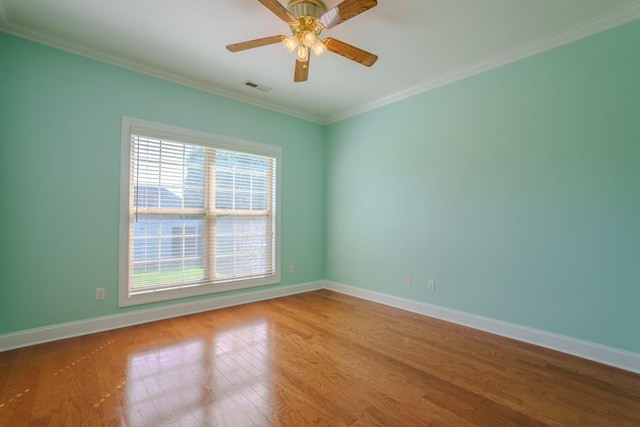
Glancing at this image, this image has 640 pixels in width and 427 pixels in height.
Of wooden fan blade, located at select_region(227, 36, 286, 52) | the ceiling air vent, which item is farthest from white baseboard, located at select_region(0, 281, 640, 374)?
wooden fan blade, located at select_region(227, 36, 286, 52)

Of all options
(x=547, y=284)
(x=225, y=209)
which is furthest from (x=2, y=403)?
(x=547, y=284)

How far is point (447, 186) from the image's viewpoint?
133 inches

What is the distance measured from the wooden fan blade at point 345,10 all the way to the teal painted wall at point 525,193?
1919 mm

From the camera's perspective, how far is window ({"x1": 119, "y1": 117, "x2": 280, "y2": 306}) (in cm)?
312

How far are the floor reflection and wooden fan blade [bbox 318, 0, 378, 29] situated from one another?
8.48 feet

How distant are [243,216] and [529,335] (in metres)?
3.50

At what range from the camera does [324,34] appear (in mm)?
2631

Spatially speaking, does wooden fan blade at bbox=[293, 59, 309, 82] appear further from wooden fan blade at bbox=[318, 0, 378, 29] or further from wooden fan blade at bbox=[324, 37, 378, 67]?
wooden fan blade at bbox=[318, 0, 378, 29]

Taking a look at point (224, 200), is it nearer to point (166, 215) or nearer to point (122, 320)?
point (166, 215)

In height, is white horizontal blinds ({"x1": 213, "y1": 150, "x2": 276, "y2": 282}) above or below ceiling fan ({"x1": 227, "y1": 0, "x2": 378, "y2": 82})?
below

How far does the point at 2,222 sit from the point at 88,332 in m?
1.24

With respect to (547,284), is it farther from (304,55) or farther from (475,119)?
(304,55)

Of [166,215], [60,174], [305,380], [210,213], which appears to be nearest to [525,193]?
[305,380]

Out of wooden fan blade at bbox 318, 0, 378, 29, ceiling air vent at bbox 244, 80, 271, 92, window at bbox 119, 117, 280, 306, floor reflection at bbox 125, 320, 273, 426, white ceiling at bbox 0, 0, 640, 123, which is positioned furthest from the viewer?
ceiling air vent at bbox 244, 80, 271, 92
